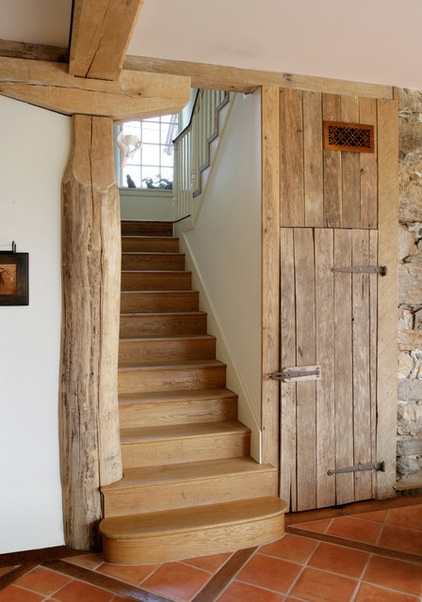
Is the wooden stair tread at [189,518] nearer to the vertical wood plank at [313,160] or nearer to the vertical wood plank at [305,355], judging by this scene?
the vertical wood plank at [305,355]

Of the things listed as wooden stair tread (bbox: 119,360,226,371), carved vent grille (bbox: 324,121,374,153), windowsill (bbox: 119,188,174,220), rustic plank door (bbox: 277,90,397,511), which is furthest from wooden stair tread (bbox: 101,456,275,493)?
windowsill (bbox: 119,188,174,220)

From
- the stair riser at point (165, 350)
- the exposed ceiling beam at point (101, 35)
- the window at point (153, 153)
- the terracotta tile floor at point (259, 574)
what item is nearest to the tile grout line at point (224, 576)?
the terracotta tile floor at point (259, 574)

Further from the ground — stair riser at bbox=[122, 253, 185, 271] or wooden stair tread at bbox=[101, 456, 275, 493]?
stair riser at bbox=[122, 253, 185, 271]

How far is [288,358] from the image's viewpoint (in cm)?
314

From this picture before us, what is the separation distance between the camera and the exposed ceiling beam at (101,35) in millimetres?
1983

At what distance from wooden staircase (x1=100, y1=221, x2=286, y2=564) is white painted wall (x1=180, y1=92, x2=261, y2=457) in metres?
0.17

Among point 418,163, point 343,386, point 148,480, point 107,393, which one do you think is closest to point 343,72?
point 418,163

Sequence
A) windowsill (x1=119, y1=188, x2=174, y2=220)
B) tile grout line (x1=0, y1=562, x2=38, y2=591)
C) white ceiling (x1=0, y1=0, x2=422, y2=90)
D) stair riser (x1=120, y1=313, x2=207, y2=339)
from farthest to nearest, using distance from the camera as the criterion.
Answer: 1. windowsill (x1=119, y1=188, x2=174, y2=220)
2. stair riser (x1=120, y1=313, x2=207, y2=339)
3. tile grout line (x1=0, y1=562, x2=38, y2=591)
4. white ceiling (x1=0, y1=0, x2=422, y2=90)

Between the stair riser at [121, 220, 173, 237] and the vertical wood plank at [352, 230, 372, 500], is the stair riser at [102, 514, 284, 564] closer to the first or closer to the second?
the vertical wood plank at [352, 230, 372, 500]

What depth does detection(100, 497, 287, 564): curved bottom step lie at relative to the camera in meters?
2.62

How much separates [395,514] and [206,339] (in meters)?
1.77

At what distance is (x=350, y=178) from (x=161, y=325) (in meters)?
1.86

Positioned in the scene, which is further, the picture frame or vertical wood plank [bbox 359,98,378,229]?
vertical wood plank [bbox 359,98,378,229]

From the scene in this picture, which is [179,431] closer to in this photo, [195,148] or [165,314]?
[165,314]
